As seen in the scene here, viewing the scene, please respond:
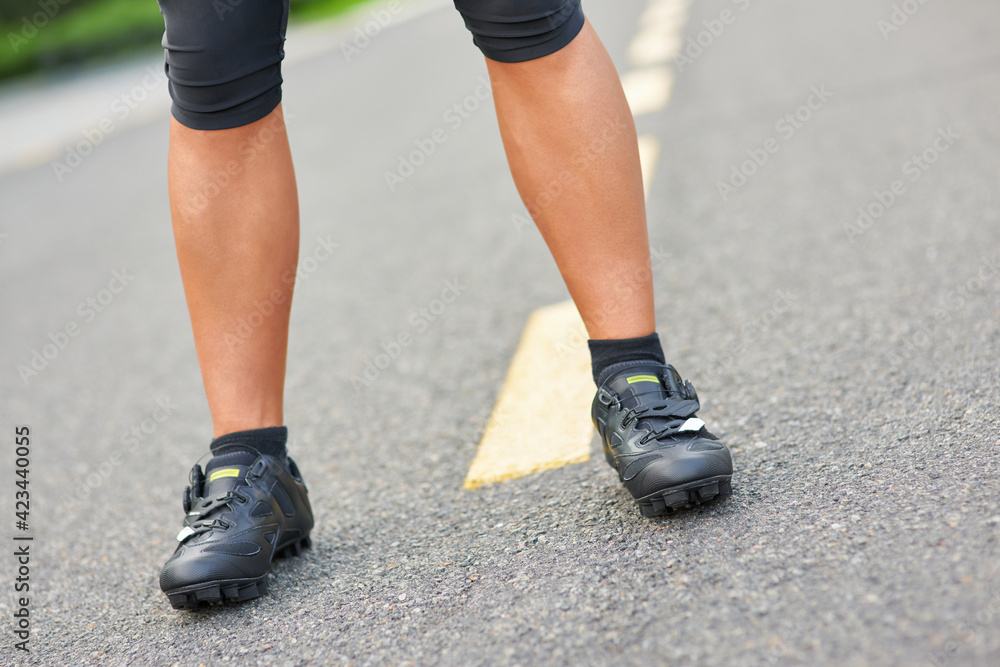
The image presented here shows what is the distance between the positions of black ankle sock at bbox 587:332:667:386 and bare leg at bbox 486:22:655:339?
0.01 m

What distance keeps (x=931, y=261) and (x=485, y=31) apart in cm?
135

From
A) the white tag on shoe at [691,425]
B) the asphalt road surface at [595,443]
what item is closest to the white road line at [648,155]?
the asphalt road surface at [595,443]

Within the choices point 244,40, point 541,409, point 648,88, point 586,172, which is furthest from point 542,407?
point 648,88

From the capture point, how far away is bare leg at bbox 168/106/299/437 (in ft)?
4.34

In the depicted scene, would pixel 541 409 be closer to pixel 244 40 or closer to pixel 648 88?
pixel 244 40

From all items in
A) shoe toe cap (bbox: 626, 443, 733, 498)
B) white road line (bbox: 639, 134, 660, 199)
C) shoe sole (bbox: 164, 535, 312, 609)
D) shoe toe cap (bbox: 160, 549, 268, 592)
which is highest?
shoe toe cap (bbox: 626, 443, 733, 498)

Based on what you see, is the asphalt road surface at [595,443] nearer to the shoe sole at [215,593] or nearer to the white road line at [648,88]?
the shoe sole at [215,593]

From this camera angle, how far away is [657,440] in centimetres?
122

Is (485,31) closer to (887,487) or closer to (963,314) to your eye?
(887,487)

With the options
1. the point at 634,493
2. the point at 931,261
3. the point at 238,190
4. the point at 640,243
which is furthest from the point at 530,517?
the point at 931,261

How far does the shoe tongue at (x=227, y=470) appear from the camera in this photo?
132 cm

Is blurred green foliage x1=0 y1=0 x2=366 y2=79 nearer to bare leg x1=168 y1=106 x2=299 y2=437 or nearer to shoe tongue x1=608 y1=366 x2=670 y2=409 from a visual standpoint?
bare leg x1=168 y1=106 x2=299 y2=437

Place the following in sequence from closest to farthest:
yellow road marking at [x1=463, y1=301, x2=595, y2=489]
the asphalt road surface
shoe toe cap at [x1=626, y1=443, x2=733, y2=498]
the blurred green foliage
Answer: the asphalt road surface → shoe toe cap at [x1=626, y1=443, x2=733, y2=498] → yellow road marking at [x1=463, y1=301, x2=595, y2=489] → the blurred green foliage

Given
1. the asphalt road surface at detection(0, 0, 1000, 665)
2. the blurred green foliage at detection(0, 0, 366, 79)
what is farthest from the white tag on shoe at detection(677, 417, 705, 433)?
the blurred green foliage at detection(0, 0, 366, 79)
